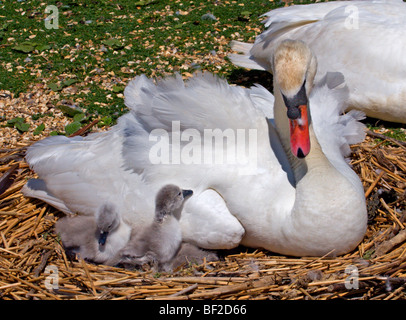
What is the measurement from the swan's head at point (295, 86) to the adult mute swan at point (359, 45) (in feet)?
8.50

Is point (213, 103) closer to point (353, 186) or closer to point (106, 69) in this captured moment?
point (353, 186)

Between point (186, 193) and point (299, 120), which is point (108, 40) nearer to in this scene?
point (186, 193)

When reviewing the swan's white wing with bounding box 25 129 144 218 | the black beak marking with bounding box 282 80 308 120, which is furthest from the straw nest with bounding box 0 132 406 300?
the black beak marking with bounding box 282 80 308 120

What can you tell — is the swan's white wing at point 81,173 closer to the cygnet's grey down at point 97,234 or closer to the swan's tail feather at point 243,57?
the cygnet's grey down at point 97,234

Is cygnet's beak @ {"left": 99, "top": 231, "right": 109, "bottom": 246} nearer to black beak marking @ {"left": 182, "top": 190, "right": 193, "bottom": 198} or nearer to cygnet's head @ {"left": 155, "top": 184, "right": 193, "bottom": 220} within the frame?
cygnet's head @ {"left": 155, "top": 184, "right": 193, "bottom": 220}

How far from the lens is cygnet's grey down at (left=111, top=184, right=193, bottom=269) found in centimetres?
407

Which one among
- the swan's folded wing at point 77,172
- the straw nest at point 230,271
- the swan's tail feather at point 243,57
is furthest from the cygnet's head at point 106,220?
the swan's tail feather at point 243,57

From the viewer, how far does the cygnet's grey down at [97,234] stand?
4238 millimetres

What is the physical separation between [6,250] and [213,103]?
2.01m

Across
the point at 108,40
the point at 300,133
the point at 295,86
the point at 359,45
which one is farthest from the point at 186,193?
the point at 108,40

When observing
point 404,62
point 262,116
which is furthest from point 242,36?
point 262,116

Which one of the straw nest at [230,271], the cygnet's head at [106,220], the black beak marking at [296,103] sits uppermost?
the black beak marking at [296,103]

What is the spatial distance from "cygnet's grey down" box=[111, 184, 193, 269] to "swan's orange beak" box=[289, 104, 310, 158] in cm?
88

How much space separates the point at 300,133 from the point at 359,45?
2.92m
